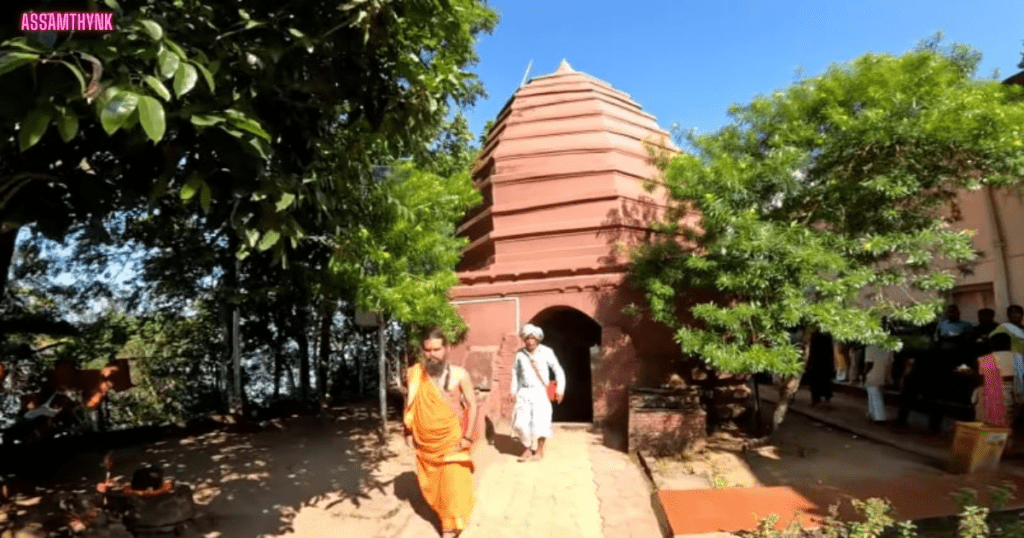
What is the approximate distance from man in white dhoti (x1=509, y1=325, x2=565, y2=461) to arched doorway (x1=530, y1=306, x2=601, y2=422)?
3.33 metres

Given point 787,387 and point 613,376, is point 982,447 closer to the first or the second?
point 787,387

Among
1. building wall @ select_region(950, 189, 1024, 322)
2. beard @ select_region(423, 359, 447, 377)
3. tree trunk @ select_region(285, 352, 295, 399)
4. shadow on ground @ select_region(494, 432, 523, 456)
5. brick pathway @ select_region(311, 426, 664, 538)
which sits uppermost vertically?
building wall @ select_region(950, 189, 1024, 322)

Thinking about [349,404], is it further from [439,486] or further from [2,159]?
[2,159]

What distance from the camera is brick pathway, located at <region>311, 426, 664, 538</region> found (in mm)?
4797

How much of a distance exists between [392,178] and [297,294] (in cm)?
428

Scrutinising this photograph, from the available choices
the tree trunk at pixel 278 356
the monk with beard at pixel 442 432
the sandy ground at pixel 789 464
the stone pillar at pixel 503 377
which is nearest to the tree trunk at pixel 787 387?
the sandy ground at pixel 789 464

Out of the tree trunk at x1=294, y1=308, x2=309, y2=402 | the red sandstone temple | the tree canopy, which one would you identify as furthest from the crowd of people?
the tree trunk at x1=294, y1=308, x2=309, y2=402

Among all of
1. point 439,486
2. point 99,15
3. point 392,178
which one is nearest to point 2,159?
point 99,15

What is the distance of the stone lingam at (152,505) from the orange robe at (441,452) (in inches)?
73.5

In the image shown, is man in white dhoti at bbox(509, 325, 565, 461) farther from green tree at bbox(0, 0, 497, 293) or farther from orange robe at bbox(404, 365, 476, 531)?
green tree at bbox(0, 0, 497, 293)

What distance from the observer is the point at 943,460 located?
5980 millimetres

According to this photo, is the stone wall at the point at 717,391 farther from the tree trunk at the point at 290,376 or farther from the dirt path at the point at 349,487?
the tree trunk at the point at 290,376

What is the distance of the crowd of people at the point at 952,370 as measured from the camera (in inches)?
224

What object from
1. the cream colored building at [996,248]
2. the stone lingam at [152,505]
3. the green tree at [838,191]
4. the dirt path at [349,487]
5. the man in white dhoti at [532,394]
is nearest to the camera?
the stone lingam at [152,505]
